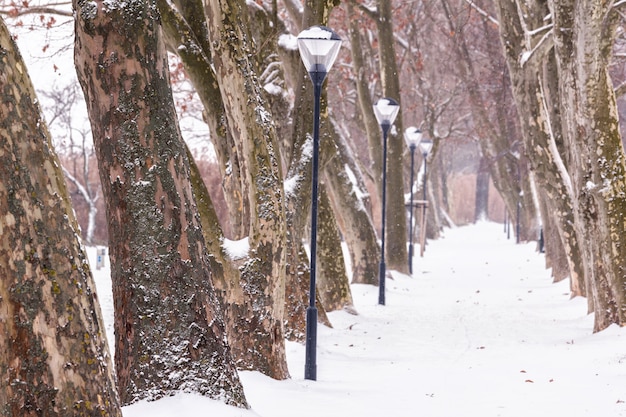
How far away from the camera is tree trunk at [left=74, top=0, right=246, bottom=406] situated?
19.7 ft

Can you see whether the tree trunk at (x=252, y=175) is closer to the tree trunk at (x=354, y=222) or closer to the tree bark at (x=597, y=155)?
the tree bark at (x=597, y=155)

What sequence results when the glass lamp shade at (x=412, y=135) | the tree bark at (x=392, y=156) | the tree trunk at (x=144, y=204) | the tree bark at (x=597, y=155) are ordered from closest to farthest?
the tree trunk at (x=144, y=204) < the tree bark at (x=597, y=155) < the tree bark at (x=392, y=156) < the glass lamp shade at (x=412, y=135)

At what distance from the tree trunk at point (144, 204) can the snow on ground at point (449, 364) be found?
0.87ft

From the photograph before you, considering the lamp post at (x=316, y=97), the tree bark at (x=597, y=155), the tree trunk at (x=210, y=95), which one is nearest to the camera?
the lamp post at (x=316, y=97)

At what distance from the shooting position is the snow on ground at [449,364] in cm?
790

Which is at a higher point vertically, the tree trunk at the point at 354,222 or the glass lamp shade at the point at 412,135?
the glass lamp shade at the point at 412,135

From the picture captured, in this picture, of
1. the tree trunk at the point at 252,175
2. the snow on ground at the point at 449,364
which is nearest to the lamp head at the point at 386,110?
the snow on ground at the point at 449,364

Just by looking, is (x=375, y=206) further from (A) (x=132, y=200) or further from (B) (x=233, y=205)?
(A) (x=132, y=200)

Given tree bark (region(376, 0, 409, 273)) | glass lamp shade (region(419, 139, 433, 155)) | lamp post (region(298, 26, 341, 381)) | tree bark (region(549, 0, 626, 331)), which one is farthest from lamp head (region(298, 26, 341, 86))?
glass lamp shade (region(419, 139, 433, 155))

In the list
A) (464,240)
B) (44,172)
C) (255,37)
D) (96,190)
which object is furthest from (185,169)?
(464,240)

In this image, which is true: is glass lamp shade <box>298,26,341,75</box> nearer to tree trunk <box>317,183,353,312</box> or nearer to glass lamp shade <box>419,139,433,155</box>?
tree trunk <box>317,183,353,312</box>

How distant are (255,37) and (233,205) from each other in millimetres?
3329

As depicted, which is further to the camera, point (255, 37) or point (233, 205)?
point (255, 37)

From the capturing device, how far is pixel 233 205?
10.3 m
